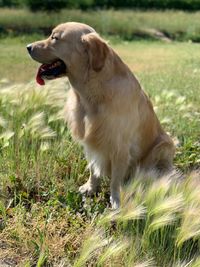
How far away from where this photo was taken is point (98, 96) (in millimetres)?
4312

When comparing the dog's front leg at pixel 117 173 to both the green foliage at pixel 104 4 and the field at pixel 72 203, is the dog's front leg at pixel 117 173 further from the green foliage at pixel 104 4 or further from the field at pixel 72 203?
the green foliage at pixel 104 4

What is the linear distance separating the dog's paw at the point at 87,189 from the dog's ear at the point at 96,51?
1.15 meters

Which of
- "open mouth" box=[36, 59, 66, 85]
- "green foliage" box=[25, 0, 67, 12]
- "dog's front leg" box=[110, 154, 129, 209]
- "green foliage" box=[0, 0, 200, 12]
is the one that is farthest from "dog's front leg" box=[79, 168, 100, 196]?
"green foliage" box=[0, 0, 200, 12]

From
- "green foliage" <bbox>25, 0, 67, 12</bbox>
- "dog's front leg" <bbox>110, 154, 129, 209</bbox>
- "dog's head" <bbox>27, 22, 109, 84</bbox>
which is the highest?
"dog's head" <bbox>27, 22, 109, 84</bbox>

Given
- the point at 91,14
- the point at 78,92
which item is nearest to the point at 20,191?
the point at 78,92

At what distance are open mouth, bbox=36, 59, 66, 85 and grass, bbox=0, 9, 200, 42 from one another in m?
17.5

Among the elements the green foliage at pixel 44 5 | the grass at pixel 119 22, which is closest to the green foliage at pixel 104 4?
the green foliage at pixel 44 5

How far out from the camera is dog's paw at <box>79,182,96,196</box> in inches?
183

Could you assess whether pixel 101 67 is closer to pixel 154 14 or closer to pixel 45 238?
pixel 45 238

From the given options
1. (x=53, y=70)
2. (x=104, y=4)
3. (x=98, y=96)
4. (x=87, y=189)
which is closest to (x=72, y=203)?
(x=87, y=189)

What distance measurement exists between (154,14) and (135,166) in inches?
987

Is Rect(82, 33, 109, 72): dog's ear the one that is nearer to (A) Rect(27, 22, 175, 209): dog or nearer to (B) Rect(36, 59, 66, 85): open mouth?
(A) Rect(27, 22, 175, 209): dog

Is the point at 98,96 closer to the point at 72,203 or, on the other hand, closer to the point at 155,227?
Result: the point at 72,203

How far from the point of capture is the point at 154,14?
28.7 meters
